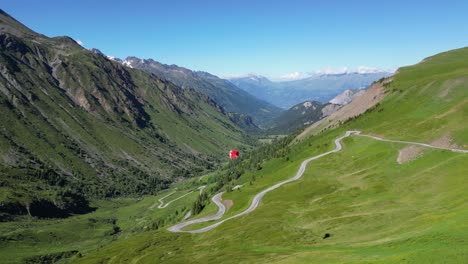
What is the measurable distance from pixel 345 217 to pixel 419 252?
52.1 m

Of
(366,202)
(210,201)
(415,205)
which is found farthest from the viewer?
(210,201)

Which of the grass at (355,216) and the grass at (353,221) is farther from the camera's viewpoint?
the grass at (355,216)

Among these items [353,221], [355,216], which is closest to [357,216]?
[355,216]

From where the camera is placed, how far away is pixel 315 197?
141875mm

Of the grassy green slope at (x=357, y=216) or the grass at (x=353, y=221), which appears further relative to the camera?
the grassy green slope at (x=357, y=216)

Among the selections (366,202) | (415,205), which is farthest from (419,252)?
(366,202)

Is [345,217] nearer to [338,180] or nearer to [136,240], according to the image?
[338,180]

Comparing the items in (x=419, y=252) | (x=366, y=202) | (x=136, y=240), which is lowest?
(x=136, y=240)

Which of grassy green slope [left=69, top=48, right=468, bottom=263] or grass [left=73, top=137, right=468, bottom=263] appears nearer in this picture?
grass [left=73, top=137, right=468, bottom=263]

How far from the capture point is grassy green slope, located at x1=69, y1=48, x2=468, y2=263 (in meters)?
68.9

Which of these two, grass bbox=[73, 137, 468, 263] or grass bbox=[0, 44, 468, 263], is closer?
grass bbox=[73, 137, 468, 263]

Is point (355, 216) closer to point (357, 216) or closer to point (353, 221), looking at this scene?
point (357, 216)

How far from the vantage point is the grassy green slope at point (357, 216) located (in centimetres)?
6894

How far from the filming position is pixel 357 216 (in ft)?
345
